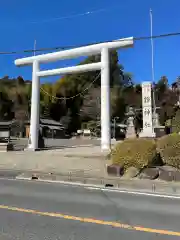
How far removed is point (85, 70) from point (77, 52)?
129 cm

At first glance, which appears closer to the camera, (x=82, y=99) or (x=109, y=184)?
(x=109, y=184)

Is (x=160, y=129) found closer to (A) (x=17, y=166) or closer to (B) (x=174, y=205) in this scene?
(A) (x=17, y=166)

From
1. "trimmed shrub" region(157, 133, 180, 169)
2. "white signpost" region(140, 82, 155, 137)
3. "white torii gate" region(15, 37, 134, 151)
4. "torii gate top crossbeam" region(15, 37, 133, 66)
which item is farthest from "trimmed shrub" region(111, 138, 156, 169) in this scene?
"white signpost" region(140, 82, 155, 137)

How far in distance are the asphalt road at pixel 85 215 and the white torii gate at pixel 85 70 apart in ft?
27.9

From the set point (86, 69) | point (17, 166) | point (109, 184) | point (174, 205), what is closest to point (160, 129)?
point (86, 69)

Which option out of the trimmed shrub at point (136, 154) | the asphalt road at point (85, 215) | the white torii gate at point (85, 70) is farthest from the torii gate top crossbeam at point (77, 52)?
the asphalt road at point (85, 215)

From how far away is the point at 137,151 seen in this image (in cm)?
1112

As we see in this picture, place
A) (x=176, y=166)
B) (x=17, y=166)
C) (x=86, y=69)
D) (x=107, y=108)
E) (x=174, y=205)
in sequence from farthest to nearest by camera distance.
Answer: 1. (x=86, y=69)
2. (x=107, y=108)
3. (x=17, y=166)
4. (x=176, y=166)
5. (x=174, y=205)

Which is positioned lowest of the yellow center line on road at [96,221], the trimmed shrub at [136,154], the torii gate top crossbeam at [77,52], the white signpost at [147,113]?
the yellow center line on road at [96,221]

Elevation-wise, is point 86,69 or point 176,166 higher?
point 86,69

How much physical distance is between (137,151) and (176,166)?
1534mm

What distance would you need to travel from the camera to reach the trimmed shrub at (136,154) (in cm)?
1095

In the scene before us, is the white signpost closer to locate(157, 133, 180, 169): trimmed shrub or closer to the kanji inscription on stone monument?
the kanji inscription on stone monument

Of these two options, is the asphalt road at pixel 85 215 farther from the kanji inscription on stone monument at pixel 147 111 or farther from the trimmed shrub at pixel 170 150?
the kanji inscription on stone monument at pixel 147 111
